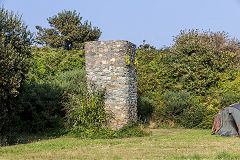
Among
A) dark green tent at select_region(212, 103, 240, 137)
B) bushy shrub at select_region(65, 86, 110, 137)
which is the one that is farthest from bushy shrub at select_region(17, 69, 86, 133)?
dark green tent at select_region(212, 103, 240, 137)

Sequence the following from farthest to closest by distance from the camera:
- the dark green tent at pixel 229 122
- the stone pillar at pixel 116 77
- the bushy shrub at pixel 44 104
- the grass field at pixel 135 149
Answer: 1. the bushy shrub at pixel 44 104
2. the stone pillar at pixel 116 77
3. the dark green tent at pixel 229 122
4. the grass field at pixel 135 149

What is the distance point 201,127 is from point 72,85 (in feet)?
23.6

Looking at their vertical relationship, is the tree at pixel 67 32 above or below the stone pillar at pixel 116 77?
above

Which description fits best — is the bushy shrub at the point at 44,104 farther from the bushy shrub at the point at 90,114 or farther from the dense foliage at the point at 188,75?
the dense foliage at the point at 188,75

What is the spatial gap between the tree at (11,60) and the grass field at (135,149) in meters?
1.68

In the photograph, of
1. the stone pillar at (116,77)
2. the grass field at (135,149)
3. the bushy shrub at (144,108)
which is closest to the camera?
the grass field at (135,149)

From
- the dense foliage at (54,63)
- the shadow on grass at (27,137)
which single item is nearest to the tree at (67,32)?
the dense foliage at (54,63)

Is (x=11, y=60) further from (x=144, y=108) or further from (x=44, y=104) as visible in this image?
(x=144, y=108)

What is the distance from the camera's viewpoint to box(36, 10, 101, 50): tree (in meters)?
34.9

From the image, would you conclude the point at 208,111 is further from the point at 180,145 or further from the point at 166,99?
the point at 180,145

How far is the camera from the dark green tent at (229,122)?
Result: 44.5ft

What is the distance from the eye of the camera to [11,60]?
1145 centimetres

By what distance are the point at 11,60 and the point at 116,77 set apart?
175 inches

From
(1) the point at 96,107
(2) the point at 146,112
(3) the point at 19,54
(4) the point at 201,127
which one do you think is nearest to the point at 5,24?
(3) the point at 19,54
